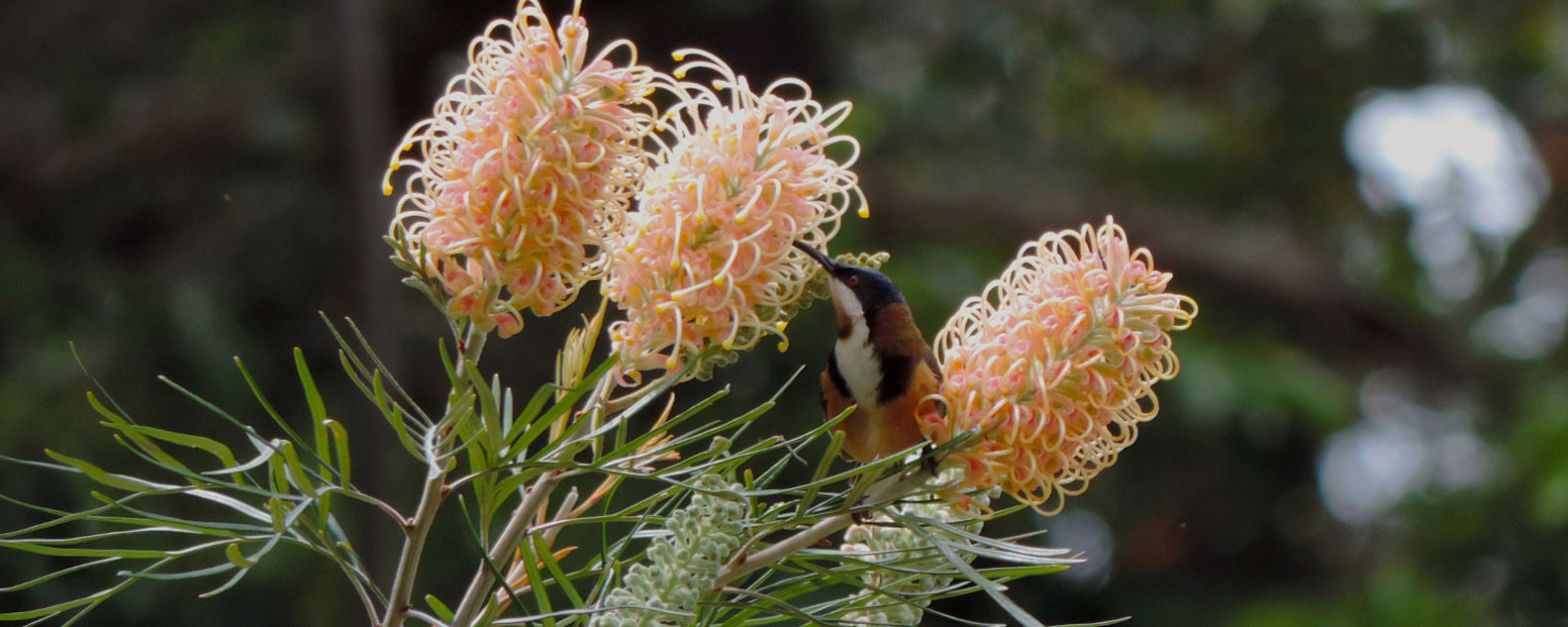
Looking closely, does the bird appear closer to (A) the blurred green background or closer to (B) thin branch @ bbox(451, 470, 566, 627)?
(B) thin branch @ bbox(451, 470, 566, 627)

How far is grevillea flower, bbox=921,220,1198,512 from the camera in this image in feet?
3.29

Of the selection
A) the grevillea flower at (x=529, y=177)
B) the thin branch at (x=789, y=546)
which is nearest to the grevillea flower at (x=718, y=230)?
the grevillea flower at (x=529, y=177)

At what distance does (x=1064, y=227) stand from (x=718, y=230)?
143 inches

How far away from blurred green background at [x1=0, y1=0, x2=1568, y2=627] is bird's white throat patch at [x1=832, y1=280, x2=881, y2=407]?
88.1 inches

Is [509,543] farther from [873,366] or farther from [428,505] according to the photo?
[873,366]

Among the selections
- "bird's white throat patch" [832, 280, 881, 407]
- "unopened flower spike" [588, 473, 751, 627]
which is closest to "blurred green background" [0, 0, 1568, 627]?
"bird's white throat patch" [832, 280, 881, 407]

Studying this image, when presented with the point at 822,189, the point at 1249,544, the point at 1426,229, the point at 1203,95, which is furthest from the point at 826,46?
the point at 822,189

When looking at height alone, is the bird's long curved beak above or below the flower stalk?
above

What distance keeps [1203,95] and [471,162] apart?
496cm

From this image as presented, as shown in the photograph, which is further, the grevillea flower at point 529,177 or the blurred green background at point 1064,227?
the blurred green background at point 1064,227

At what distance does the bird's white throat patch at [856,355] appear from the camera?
1.20 meters

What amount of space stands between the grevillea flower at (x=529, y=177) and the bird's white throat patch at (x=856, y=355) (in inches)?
12.1

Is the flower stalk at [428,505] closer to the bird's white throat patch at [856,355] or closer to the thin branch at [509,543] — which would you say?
the thin branch at [509,543]

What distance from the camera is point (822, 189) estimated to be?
1000 millimetres
